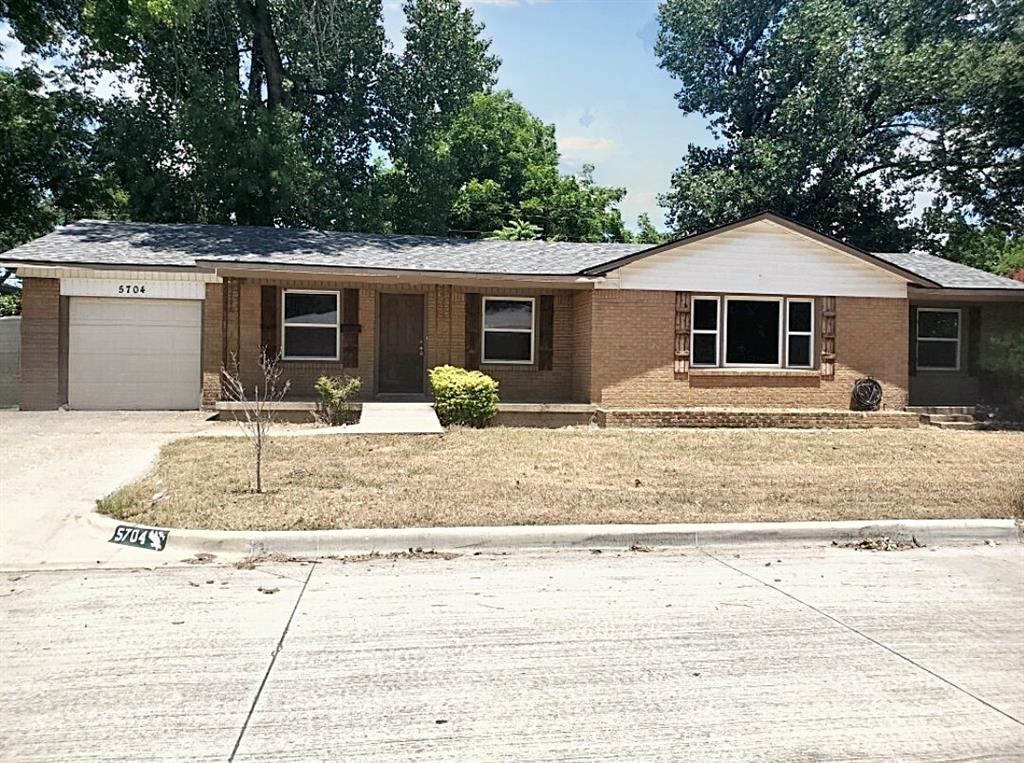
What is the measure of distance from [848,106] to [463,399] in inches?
771

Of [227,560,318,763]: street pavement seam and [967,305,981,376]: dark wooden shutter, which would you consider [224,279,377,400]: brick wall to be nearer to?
[227,560,318,763]: street pavement seam

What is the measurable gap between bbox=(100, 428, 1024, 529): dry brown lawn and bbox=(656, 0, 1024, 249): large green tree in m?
16.1

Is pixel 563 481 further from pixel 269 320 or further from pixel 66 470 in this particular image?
pixel 269 320

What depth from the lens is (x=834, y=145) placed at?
27344 mm

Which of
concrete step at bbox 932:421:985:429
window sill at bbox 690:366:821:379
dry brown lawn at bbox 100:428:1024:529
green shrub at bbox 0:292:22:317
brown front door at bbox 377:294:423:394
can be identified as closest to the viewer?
dry brown lawn at bbox 100:428:1024:529

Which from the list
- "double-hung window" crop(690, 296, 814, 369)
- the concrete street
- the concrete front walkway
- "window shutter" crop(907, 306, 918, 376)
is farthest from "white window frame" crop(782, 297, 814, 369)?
the concrete street

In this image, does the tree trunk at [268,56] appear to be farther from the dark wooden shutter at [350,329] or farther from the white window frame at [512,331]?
the white window frame at [512,331]

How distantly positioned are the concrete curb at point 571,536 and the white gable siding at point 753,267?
9.12 metres

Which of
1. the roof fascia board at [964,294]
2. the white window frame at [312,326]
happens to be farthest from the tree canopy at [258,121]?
the roof fascia board at [964,294]

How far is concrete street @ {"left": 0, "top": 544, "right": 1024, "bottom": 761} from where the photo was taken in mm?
3750

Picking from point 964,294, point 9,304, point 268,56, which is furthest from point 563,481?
point 9,304

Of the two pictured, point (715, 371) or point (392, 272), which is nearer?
point (392, 272)

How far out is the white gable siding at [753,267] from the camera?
54.2 feet

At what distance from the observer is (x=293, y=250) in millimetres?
17719
